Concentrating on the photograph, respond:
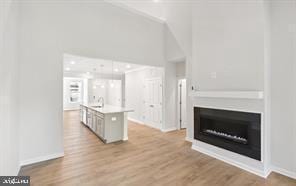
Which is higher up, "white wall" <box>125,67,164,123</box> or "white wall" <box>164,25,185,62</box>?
"white wall" <box>164,25,185,62</box>

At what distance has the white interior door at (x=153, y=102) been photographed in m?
5.75

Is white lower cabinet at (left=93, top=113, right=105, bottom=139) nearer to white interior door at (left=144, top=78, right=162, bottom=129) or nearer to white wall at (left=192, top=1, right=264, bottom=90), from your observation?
white interior door at (left=144, top=78, right=162, bottom=129)

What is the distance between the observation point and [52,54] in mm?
3328

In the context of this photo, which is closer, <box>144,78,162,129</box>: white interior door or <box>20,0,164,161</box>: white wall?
<box>20,0,164,161</box>: white wall

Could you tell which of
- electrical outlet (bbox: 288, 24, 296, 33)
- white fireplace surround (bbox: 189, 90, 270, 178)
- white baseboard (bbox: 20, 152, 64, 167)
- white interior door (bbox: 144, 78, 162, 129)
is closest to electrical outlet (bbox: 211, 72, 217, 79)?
white fireplace surround (bbox: 189, 90, 270, 178)

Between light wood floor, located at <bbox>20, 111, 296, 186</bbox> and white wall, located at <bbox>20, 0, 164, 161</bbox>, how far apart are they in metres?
0.61

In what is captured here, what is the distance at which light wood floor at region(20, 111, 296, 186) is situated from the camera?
8.00 feet

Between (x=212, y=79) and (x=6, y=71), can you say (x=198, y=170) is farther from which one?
(x=6, y=71)

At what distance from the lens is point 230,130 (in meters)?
3.20

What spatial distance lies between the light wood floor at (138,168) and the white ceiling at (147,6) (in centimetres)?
426

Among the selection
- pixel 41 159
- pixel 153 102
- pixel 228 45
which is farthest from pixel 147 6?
pixel 41 159

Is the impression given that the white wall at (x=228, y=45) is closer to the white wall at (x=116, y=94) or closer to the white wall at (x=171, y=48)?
Answer: the white wall at (x=171, y=48)

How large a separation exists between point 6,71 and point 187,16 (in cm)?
447

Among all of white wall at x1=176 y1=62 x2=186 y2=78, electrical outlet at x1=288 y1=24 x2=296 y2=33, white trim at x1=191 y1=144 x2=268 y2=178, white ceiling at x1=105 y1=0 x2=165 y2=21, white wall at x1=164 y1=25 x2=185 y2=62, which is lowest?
white trim at x1=191 y1=144 x2=268 y2=178
